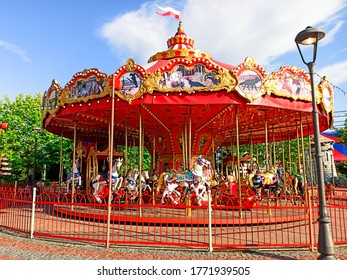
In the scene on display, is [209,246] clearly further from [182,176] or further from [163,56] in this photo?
[163,56]

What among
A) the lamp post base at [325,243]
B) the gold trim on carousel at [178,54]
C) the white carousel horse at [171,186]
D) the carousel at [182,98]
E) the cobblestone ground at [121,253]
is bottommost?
the cobblestone ground at [121,253]

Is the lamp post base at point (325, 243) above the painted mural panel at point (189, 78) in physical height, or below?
below

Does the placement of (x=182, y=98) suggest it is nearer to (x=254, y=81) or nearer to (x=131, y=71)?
(x=131, y=71)

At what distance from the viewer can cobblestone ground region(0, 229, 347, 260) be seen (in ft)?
17.8

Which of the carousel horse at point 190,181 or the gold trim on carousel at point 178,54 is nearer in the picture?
the carousel horse at point 190,181

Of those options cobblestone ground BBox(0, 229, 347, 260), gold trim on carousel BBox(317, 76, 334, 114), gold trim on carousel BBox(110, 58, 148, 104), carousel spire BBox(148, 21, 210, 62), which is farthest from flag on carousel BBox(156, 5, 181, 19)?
cobblestone ground BBox(0, 229, 347, 260)

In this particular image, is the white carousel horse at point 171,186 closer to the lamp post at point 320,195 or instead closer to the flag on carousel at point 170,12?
the lamp post at point 320,195

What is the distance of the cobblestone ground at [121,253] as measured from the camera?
5.43 meters

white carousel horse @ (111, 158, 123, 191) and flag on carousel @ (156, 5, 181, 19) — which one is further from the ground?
flag on carousel @ (156, 5, 181, 19)

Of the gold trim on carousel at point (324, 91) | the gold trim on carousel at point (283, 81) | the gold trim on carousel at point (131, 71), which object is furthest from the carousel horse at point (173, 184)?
the gold trim on carousel at point (324, 91)

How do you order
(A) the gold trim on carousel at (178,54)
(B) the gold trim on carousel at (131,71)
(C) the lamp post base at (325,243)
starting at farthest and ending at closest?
(A) the gold trim on carousel at (178,54) < (B) the gold trim on carousel at (131,71) < (C) the lamp post base at (325,243)

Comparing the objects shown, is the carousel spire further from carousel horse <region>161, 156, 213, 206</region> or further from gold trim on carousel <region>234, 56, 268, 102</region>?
carousel horse <region>161, 156, 213, 206</region>

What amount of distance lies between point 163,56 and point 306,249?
9133mm

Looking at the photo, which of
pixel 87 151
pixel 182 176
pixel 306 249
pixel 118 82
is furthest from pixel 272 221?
pixel 87 151
